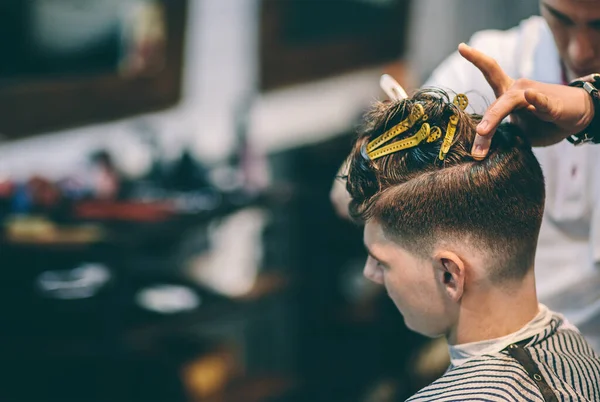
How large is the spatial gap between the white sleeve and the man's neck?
0.53 metres

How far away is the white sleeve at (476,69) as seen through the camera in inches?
65.0

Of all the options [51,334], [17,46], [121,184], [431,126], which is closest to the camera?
[431,126]

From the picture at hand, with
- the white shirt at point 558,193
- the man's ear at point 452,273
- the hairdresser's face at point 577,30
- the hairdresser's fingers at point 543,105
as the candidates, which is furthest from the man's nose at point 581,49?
the man's ear at point 452,273

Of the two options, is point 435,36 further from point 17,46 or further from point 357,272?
point 17,46

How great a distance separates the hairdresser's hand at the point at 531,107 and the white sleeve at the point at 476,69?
0.39m

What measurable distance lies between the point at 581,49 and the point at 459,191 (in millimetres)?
449

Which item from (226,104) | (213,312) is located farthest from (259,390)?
(226,104)

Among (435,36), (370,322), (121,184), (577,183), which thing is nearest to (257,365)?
(370,322)

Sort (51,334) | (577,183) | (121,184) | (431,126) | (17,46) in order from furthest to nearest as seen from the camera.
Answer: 1. (121,184)
2. (17,46)
3. (51,334)
4. (577,183)
5. (431,126)

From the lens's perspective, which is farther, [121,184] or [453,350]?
[121,184]

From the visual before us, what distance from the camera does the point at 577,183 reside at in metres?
1.61

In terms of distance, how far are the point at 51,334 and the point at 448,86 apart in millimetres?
1577

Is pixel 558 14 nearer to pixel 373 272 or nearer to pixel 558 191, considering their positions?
pixel 558 191

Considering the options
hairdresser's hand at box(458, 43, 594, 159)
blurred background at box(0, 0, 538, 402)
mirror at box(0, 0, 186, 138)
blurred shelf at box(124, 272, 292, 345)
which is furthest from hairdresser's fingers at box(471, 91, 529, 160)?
mirror at box(0, 0, 186, 138)
